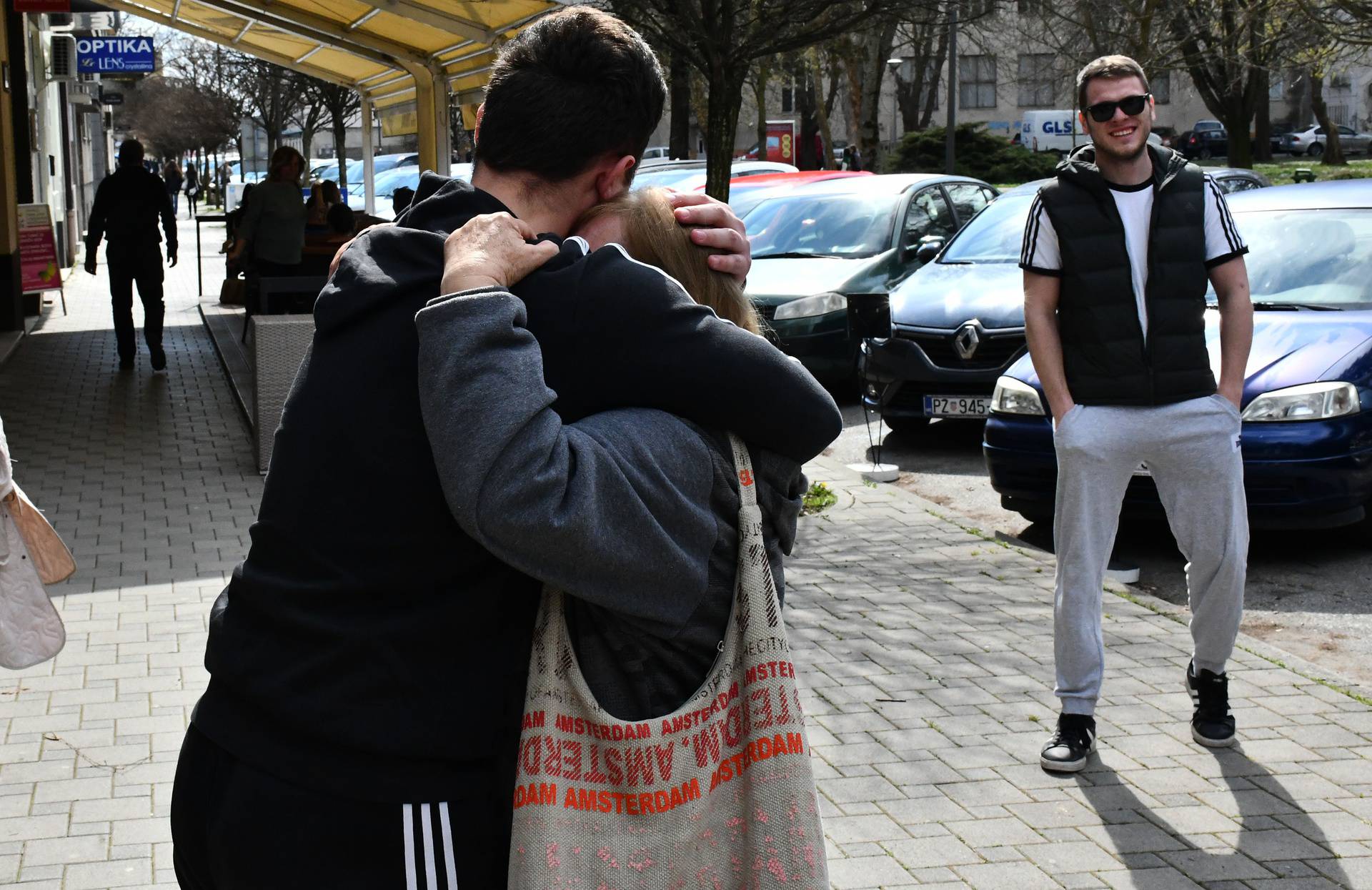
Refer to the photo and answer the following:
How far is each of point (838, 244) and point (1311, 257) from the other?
522cm

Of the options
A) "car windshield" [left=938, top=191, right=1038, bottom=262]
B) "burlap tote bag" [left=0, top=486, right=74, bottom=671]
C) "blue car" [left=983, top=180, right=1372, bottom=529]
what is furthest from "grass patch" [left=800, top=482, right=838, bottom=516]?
"burlap tote bag" [left=0, top=486, right=74, bottom=671]

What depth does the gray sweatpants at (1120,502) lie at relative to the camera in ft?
15.0

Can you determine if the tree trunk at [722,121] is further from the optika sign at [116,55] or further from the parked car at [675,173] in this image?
the optika sign at [116,55]

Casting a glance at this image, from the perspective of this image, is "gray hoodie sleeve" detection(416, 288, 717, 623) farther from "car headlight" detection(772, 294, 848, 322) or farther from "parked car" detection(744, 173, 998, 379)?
"car headlight" detection(772, 294, 848, 322)

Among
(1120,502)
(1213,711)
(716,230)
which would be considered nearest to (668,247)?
(716,230)

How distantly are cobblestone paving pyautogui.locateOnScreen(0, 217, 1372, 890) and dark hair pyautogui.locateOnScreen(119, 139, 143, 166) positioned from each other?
576 centimetres

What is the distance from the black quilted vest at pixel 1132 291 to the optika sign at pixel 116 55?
21.8 metres

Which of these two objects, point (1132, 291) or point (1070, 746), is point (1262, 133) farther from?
point (1070, 746)

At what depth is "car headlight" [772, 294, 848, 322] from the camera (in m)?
12.0

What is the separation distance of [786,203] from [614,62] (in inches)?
485

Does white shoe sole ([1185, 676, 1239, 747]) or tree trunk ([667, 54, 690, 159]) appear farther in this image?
tree trunk ([667, 54, 690, 159])

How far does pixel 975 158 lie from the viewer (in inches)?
1523

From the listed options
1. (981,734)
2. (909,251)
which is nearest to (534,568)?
(981,734)

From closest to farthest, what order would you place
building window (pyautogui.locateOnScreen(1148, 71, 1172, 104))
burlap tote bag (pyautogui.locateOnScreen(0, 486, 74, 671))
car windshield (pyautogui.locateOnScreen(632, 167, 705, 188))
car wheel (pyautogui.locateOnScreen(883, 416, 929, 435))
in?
burlap tote bag (pyautogui.locateOnScreen(0, 486, 74, 671)), car wheel (pyautogui.locateOnScreen(883, 416, 929, 435)), car windshield (pyautogui.locateOnScreen(632, 167, 705, 188)), building window (pyautogui.locateOnScreen(1148, 71, 1172, 104))
